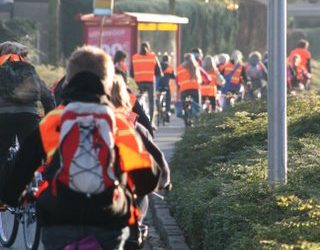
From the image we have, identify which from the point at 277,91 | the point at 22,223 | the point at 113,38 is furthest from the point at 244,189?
the point at 113,38

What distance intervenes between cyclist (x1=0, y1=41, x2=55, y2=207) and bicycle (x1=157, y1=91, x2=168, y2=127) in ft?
53.5

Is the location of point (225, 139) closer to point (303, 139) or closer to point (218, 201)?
point (303, 139)

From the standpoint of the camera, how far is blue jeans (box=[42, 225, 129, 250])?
17.9 feet

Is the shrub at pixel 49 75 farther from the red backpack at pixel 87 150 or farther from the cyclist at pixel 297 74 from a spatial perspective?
the red backpack at pixel 87 150

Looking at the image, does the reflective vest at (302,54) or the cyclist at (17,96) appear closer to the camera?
the cyclist at (17,96)

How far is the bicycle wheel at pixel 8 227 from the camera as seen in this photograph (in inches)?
419

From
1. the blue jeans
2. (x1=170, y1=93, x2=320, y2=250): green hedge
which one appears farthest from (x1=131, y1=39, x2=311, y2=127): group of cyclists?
the blue jeans

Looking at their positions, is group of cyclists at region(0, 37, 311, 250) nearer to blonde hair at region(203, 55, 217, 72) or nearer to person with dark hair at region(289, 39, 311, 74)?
blonde hair at region(203, 55, 217, 72)

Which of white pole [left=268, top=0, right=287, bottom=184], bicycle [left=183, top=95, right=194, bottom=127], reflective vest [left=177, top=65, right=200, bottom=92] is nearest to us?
white pole [left=268, top=0, right=287, bottom=184]

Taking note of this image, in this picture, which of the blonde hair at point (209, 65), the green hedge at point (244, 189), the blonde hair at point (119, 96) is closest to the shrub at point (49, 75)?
the blonde hair at point (209, 65)

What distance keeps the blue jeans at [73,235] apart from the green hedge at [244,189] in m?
1.78

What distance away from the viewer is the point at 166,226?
1055 cm

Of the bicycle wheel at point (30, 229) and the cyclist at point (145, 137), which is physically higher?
the cyclist at point (145, 137)

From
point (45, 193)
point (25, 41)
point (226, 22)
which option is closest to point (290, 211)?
point (45, 193)
